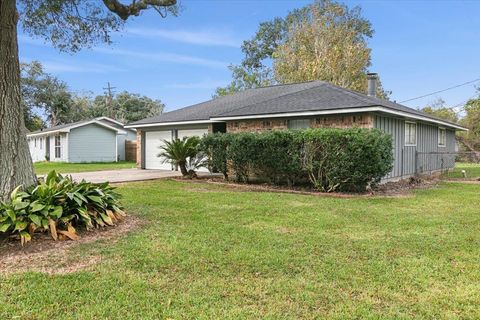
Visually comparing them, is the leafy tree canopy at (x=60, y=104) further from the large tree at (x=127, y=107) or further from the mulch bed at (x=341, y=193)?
the mulch bed at (x=341, y=193)

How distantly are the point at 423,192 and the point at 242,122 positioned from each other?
6.83m

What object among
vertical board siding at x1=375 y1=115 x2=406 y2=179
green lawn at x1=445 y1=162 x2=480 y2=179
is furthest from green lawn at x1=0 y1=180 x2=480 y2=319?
green lawn at x1=445 y1=162 x2=480 y2=179

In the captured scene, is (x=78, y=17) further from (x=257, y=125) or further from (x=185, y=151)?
(x=257, y=125)

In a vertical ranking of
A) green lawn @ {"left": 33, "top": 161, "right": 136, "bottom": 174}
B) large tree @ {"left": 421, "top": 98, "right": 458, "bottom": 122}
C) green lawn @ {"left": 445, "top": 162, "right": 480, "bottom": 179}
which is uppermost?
large tree @ {"left": 421, "top": 98, "right": 458, "bottom": 122}

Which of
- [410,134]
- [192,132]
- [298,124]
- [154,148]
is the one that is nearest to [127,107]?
[154,148]

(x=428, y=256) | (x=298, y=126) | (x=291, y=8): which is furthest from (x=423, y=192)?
(x=291, y=8)

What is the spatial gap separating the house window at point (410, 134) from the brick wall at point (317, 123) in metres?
3.52

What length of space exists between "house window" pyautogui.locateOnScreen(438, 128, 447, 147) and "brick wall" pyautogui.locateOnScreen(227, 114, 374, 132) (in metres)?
8.80

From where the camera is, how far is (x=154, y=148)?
1883cm

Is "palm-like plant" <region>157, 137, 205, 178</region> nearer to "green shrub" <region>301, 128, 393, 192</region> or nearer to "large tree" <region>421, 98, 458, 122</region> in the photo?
"green shrub" <region>301, 128, 393, 192</region>

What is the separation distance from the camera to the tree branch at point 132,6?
720 centimetres

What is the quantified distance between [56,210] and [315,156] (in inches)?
281

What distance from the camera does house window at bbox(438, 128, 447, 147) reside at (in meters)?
17.9

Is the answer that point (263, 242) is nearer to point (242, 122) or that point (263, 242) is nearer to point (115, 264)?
point (115, 264)
